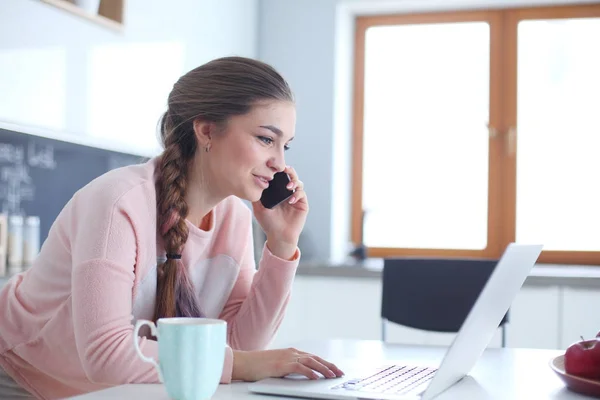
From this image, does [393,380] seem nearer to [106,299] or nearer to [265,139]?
[106,299]

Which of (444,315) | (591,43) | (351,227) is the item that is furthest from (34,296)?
(591,43)

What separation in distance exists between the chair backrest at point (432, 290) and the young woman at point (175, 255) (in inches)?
26.9

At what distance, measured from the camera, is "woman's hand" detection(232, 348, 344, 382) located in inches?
42.9

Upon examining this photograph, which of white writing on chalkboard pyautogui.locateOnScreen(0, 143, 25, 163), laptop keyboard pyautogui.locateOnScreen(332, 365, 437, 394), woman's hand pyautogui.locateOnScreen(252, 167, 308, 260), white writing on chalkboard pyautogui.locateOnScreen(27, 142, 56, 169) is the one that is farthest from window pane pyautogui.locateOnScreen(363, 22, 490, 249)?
laptop keyboard pyautogui.locateOnScreen(332, 365, 437, 394)

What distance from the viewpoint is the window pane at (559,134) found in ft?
11.4

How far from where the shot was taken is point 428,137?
3.65 metres

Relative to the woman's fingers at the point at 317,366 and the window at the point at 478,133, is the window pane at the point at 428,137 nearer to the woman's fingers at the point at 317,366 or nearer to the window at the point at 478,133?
the window at the point at 478,133

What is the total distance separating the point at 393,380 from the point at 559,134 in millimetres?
Result: 2674

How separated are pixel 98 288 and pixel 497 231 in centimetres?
267

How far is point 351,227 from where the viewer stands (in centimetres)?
378

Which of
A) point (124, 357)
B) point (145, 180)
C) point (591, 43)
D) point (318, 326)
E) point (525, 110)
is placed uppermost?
point (591, 43)

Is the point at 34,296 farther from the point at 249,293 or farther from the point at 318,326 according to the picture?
the point at 318,326

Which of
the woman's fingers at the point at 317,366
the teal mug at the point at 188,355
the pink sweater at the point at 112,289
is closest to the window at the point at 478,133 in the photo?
the pink sweater at the point at 112,289

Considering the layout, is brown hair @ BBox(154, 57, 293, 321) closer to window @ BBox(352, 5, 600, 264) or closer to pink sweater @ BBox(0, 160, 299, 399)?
pink sweater @ BBox(0, 160, 299, 399)
